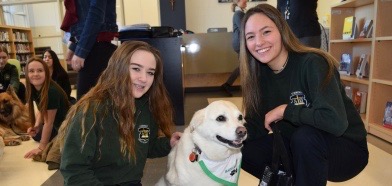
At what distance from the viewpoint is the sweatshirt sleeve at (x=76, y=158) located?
3.79ft

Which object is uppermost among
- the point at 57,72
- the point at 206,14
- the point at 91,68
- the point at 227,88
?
the point at 206,14

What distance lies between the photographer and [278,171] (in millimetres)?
1282

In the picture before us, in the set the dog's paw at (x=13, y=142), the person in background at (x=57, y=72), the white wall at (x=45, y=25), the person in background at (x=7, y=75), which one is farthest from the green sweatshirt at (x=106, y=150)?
the white wall at (x=45, y=25)

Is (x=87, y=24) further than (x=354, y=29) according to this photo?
No

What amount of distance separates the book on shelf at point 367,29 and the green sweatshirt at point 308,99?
2.29 metres

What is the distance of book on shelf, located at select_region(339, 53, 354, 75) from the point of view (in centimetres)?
363

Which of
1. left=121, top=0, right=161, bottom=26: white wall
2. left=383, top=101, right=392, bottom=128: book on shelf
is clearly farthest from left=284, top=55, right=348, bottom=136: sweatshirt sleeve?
left=121, top=0, right=161, bottom=26: white wall

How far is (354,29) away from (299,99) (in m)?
2.67

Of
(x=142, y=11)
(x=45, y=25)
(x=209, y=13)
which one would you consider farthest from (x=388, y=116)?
(x=45, y=25)

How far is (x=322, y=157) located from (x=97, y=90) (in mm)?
1023

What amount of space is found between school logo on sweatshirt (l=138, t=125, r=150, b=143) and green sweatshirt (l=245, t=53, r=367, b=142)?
56 cm

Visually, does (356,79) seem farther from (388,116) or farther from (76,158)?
(76,158)

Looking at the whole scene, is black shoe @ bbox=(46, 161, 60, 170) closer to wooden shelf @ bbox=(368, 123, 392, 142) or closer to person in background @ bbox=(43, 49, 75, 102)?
person in background @ bbox=(43, 49, 75, 102)

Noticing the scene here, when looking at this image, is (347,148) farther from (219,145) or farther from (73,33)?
(73,33)
